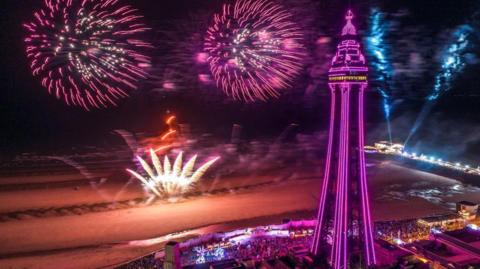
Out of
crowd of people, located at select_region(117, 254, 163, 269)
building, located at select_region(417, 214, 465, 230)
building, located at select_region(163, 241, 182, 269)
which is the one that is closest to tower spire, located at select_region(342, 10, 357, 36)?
building, located at select_region(163, 241, 182, 269)

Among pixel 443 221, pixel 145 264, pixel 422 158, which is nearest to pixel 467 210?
pixel 443 221

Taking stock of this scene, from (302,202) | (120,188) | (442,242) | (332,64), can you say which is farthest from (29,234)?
(442,242)

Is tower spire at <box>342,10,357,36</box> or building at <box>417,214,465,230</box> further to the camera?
building at <box>417,214,465,230</box>

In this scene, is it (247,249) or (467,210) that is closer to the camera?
(247,249)

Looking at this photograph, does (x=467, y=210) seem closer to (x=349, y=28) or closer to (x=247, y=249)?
(x=247, y=249)

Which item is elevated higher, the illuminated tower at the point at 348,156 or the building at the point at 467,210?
the illuminated tower at the point at 348,156

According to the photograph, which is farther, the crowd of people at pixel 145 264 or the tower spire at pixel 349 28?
the crowd of people at pixel 145 264

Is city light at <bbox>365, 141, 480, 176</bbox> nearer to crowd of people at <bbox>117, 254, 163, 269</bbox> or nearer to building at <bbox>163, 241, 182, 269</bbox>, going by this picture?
crowd of people at <bbox>117, 254, 163, 269</bbox>

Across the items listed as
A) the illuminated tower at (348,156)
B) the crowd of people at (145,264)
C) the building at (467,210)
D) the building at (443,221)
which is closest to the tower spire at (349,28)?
the illuminated tower at (348,156)

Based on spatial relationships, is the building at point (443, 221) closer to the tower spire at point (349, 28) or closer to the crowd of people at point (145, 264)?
the tower spire at point (349, 28)

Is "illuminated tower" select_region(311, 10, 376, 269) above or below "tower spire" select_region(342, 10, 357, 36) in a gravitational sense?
below
